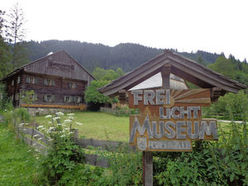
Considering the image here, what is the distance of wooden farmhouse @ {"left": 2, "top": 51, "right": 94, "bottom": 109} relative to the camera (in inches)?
996

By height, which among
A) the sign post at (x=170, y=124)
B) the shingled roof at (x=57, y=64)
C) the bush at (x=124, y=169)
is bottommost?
the bush at (x=124, y=169)

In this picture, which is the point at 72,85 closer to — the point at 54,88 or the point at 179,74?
the point at 54,88

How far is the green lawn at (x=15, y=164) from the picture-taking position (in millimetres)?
4891

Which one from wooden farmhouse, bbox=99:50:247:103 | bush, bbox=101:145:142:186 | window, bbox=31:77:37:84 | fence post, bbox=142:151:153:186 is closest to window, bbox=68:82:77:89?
window, bbox=31:77:37:84

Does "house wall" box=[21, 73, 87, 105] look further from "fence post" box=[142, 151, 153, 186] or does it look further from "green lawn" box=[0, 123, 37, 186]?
"fence post" box=[142, 151, 153, 186]

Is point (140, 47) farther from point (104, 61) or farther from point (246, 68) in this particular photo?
point (246, 68)

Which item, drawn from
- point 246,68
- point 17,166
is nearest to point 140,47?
point 246,68

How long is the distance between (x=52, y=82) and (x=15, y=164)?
23.9 m

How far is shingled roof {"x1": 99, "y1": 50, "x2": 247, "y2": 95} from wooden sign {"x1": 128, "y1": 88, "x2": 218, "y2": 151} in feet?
1.63

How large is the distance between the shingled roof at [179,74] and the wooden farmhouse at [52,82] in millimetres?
24480

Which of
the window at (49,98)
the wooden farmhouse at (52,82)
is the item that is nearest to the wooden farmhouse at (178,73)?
the wooden farmhouse at (52,82)

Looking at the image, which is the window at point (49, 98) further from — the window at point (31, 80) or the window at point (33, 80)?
the window at point (31, 80)

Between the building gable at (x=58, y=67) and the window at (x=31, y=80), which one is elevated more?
the building gable at (x=58, y=67)

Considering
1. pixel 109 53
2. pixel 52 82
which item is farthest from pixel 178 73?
pixel 109 53
